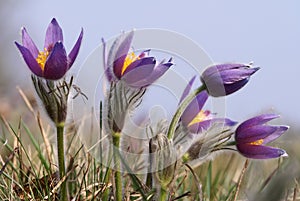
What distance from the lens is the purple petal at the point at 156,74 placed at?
3.76ft

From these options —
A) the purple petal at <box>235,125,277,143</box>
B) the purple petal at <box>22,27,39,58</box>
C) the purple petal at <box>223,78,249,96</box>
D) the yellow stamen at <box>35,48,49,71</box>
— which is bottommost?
the purple petal at <box>235,125,277,143</box>

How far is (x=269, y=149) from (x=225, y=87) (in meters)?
0.19

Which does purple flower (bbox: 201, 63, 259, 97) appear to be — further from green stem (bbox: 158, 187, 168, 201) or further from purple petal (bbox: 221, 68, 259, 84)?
green stem (bbox: 158, 187, 168, 201)

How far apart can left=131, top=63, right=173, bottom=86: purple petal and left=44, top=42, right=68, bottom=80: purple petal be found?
0.17 m

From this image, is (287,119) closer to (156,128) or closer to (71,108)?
(156,128)

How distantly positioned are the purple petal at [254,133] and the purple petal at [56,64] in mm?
435

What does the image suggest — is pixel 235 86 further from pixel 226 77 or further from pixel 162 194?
pixel 162 194

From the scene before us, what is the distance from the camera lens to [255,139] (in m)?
1.25

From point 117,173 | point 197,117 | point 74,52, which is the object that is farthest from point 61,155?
point 197,117

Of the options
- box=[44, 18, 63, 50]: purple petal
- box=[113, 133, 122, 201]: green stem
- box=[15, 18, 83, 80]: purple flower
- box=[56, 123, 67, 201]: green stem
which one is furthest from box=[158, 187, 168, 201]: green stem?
box=[44, 18, 63, 50]: purple petal

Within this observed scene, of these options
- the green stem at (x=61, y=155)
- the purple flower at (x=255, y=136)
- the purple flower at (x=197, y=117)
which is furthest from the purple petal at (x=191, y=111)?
the green stem at (x=61, y=155)

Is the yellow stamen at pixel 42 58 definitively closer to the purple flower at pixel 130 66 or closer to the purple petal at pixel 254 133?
the purple flower at pixel 130 66

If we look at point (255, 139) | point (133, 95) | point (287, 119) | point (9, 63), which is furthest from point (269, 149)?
point (9, 63)

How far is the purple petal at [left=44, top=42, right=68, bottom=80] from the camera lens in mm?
1136
